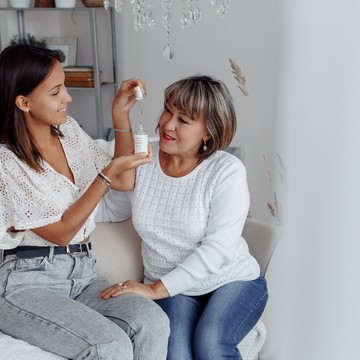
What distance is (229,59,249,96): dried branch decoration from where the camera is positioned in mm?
2863

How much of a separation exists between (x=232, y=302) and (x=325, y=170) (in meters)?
1.15

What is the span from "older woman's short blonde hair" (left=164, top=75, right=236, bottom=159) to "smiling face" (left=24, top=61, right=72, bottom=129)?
0.29 m

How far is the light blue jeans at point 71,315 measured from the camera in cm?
133

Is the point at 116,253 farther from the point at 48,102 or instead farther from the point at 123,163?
the point at 48,102

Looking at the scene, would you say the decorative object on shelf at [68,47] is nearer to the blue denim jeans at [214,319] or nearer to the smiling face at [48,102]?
the smiling face at [48,102]

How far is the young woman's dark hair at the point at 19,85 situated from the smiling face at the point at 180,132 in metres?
0.33

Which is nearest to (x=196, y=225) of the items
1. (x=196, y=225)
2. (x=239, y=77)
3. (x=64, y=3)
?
(x=196, y=225)

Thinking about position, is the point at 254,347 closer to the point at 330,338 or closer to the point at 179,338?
the point at 179,338

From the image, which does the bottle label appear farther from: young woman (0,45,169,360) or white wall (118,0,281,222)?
white wall (118,0,281,222)

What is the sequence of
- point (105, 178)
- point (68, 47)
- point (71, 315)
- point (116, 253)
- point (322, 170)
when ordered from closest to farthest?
1. point (322, 170)
2. point (71, 315)
3. point (105, 178)
4. point (116, 253)
5. point (68, 47)

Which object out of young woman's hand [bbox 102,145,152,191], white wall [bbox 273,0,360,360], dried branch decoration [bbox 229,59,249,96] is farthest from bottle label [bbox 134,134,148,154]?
dried branch decoration [bbox 229,59,249,96]

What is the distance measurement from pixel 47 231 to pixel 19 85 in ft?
1.21

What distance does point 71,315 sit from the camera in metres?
1.37

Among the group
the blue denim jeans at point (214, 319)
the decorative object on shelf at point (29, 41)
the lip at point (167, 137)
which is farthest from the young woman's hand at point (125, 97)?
the decorative object on shelf at point (29, 41)
